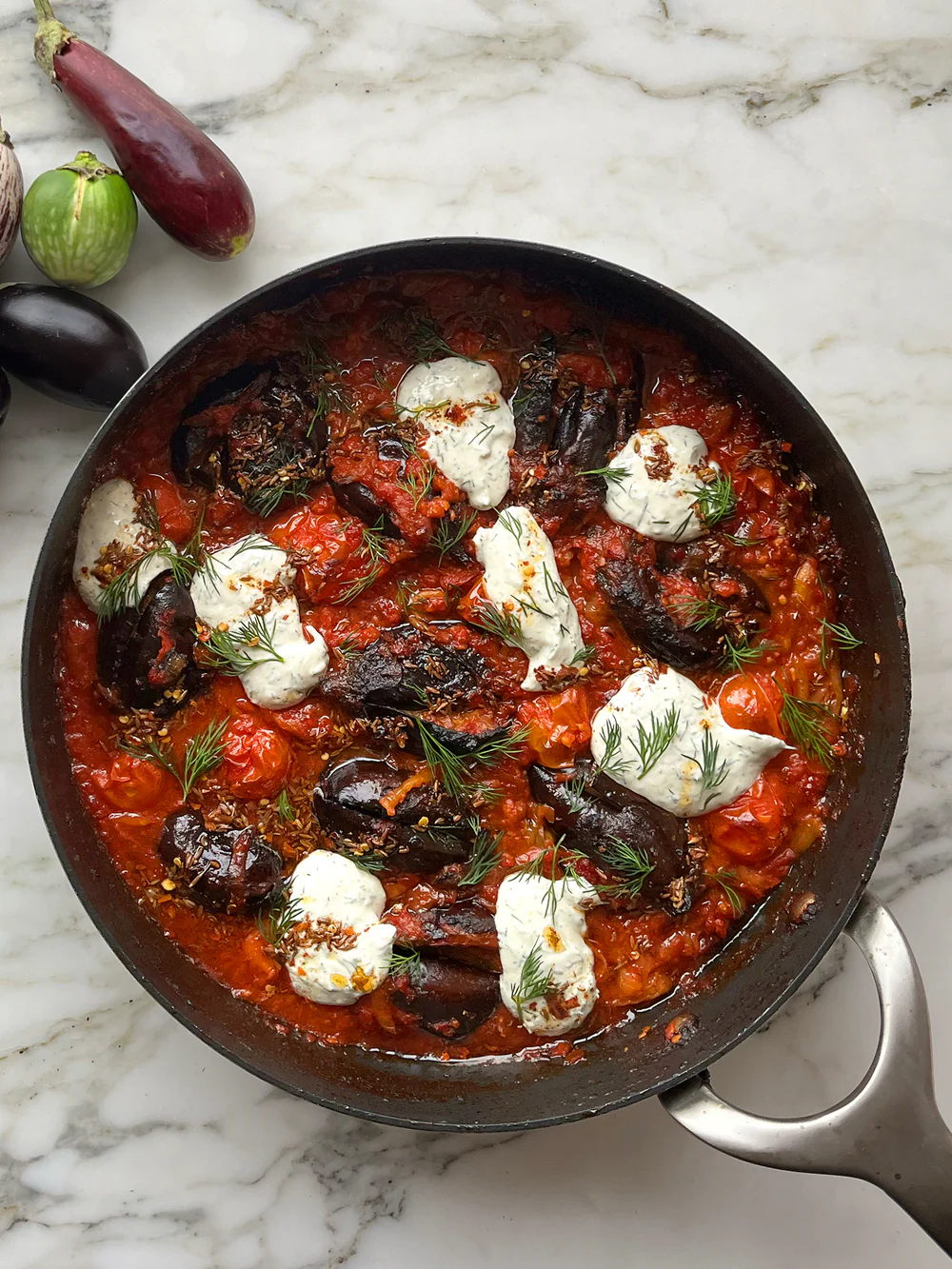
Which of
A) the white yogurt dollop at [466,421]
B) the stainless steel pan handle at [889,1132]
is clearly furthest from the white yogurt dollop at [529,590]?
the stainless steel pan handle at [889,1132]

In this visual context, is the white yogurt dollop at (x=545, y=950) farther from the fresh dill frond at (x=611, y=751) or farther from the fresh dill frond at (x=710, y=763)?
the fresh dill frond at (x=710, y=763)

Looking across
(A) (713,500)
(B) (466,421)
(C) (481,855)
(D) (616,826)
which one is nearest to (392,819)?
(C) (481,855)

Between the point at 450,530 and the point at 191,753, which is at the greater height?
the point at 450,530

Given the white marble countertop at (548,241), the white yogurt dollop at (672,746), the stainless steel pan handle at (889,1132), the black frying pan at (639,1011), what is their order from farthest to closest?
the white marble countertop at (548,241)
the white yogurt dollop at (672,746)
the black frying pan at (639,1011)
the stainless steel pan handle at (889,1132)

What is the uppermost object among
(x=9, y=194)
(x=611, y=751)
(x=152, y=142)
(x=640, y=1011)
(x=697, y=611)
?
(x=152, y=142)

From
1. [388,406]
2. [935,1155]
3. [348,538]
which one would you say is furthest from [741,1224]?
[388,406]

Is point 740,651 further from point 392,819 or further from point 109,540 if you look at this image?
point 109,540

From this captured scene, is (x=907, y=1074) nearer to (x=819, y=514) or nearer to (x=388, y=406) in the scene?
(x=819, y=514)

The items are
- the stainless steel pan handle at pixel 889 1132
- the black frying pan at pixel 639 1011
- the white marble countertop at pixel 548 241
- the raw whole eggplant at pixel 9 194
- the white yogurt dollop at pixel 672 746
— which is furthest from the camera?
the white marble countertop at pixel 548 241

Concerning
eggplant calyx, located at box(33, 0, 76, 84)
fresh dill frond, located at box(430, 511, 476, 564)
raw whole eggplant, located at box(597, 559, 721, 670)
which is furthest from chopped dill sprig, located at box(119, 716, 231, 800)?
eggplant calyx, located at box(33, 0, 76, 84)
